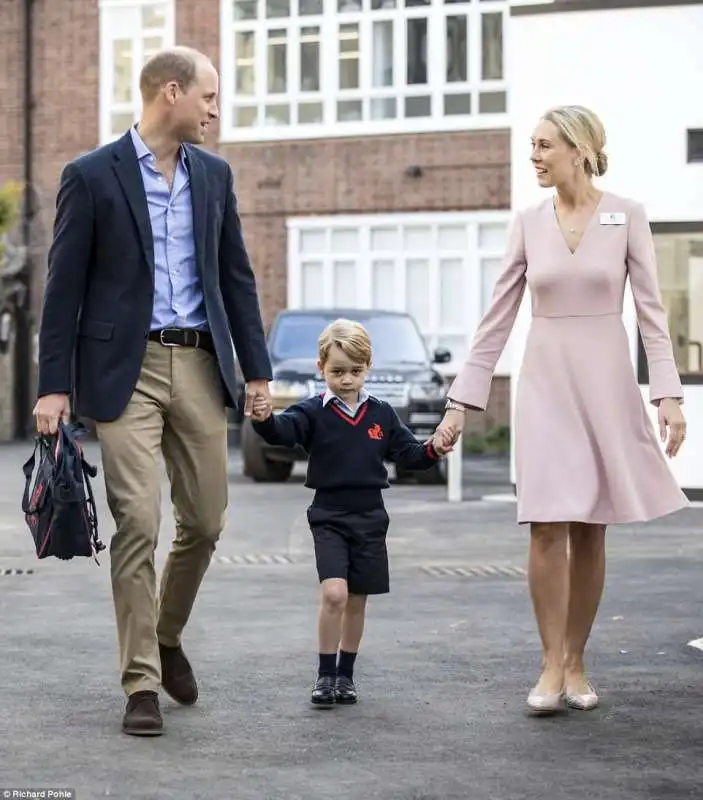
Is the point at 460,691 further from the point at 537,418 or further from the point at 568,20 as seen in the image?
the point at 568,20

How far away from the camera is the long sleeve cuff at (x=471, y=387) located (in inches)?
284

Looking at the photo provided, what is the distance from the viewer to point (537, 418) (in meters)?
7.09

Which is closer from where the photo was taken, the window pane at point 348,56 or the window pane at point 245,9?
the window pane at point 348,56

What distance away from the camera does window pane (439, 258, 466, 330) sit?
33.0 metres

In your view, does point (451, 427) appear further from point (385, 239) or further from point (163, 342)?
point (385, 239)

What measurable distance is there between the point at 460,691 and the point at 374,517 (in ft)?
2.26

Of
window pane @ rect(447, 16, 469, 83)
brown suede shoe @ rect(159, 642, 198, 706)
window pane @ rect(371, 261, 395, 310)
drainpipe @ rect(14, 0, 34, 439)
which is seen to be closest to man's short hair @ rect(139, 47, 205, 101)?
brown suede shoe @ rect(159, 642, 198, 706)

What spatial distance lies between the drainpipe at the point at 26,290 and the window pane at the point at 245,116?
139 inches

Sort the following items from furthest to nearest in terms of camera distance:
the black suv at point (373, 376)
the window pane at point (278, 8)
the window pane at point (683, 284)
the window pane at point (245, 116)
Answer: the window pane at point (245, 116) → the window pane at point (278, 8) → the black suv at point (373, 376) → the window pane at point (683, 284)

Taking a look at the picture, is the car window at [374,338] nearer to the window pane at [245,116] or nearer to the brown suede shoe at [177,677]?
the window pane at [245,116]

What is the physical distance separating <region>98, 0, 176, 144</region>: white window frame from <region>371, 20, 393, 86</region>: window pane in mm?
3357

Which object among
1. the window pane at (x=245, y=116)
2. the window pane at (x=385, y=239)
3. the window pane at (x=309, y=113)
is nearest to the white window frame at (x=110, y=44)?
A: the window pane at (x=245, y=116)

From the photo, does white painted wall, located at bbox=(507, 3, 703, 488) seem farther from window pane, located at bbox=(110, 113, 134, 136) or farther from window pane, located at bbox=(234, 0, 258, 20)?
window pane, located at bbox=(110, 113, 134, 136)

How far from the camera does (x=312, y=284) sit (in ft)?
111
